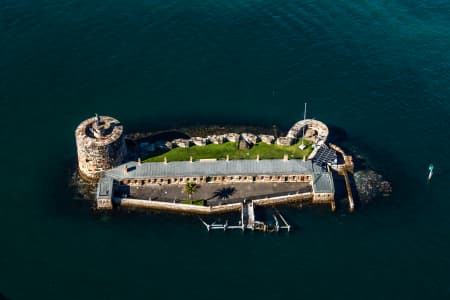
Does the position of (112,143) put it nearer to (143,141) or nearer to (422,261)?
(143,141)

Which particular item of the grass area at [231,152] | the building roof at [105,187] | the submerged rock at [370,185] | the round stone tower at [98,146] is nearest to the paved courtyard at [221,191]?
the building roof at [105,187]

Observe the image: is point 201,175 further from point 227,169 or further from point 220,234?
point 220,234

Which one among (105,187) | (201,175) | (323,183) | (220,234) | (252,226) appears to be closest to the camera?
(220,234)

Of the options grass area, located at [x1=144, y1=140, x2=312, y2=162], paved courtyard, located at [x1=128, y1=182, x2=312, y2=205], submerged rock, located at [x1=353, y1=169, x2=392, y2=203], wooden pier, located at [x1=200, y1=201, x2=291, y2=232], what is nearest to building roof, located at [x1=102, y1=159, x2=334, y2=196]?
grass area, located at [x1=144, y1=140, x2=312, y2=162]

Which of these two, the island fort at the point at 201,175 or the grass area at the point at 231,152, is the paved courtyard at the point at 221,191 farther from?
the grass area at the point at 231,152

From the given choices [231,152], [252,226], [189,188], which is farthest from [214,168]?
[252,226]

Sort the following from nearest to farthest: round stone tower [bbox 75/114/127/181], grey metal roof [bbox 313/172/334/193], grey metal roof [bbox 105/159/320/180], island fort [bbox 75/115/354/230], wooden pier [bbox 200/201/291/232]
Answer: wooden pier [bbox 200/201/291/232], island fort [bbox 75/115/354/230], round stone tower [bbox 75/114/127/181], grey metal roof [bbox 313/172/334/193], grey metal roof [bbox 105/159/320/180]

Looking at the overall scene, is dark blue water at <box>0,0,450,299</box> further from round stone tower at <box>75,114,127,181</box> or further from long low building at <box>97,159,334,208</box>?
round stone tower at <box>75,114,127,181</box>
